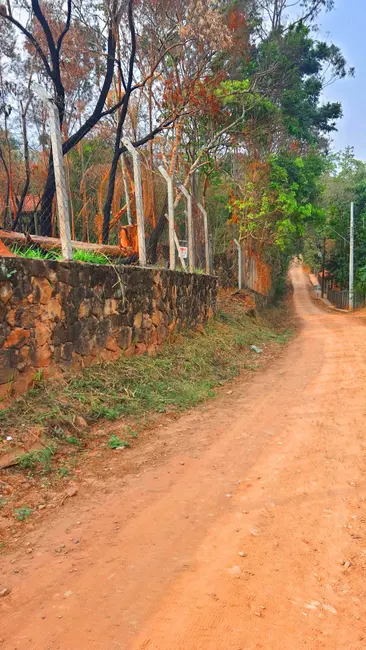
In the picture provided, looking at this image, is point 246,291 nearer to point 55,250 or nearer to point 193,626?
point 55,250

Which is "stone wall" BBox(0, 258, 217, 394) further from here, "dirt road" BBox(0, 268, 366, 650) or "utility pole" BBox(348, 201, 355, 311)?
"utility pole" BBox(348, 201, 355, 311)

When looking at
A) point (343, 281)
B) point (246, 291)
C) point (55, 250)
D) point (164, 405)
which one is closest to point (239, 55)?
point (246, 291)

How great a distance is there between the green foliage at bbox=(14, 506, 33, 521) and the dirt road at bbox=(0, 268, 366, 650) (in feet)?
0.67

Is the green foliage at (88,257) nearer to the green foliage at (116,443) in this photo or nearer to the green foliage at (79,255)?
the green foliage at (79,255)

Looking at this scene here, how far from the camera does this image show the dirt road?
2055 millimetres

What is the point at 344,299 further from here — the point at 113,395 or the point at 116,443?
the point at 116,443

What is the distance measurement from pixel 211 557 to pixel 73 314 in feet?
10.8

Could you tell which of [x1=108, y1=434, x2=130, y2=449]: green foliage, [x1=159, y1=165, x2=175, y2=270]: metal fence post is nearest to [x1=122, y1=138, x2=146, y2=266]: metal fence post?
[x1=159, y1=165, x2=175, y2=270]: metal fence post

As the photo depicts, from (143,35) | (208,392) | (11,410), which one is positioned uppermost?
(143,35)

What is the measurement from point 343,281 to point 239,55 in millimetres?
19754

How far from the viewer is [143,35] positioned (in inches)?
467

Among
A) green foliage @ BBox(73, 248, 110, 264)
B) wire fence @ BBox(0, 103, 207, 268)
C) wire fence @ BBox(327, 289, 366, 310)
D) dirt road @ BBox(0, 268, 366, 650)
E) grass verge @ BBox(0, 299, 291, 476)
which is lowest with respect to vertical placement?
wire fence @ BBox(327, 289, 366, 310)

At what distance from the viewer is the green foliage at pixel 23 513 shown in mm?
3109

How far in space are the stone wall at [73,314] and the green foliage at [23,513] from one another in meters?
1.34
